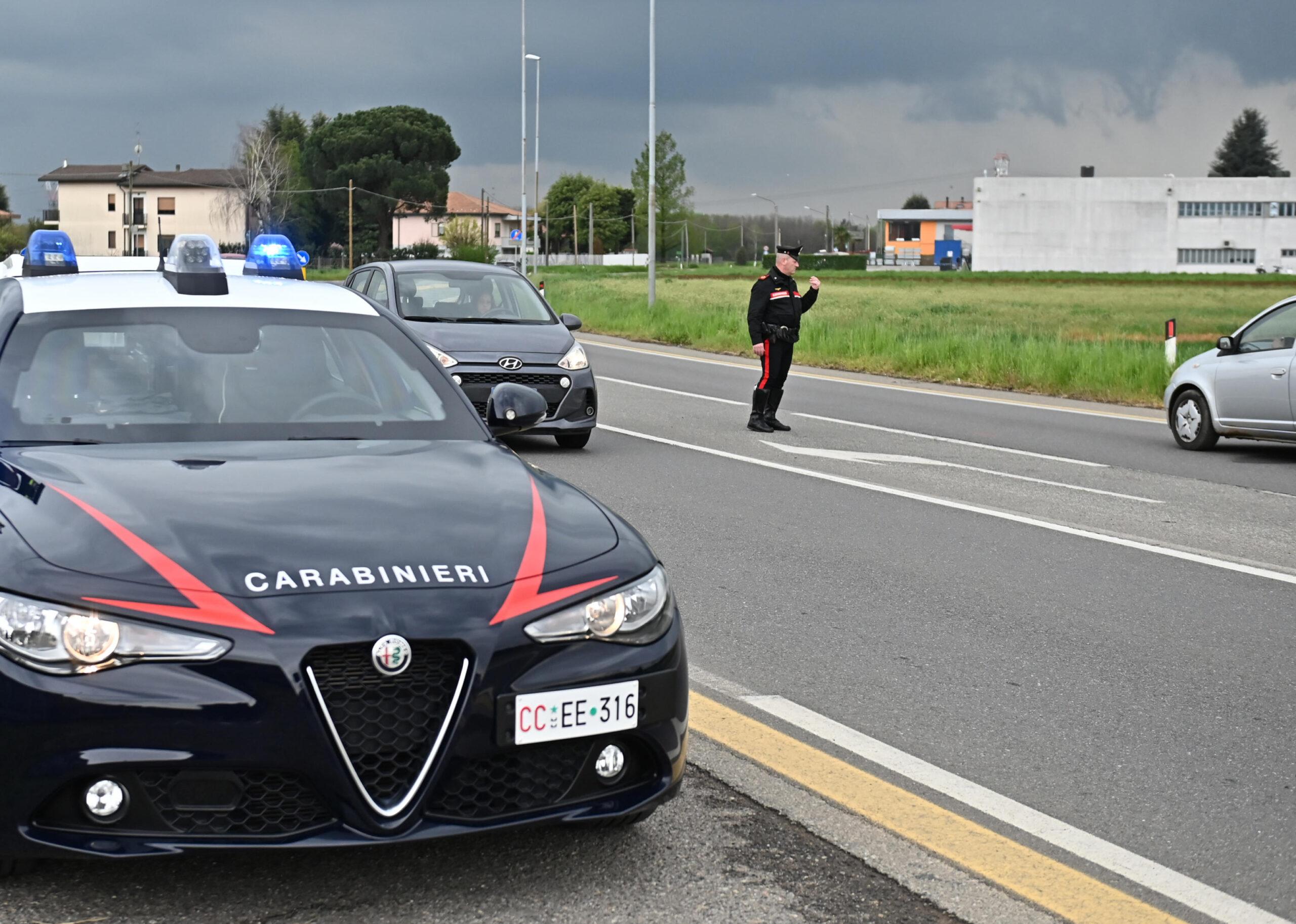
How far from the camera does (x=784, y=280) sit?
50.8ft

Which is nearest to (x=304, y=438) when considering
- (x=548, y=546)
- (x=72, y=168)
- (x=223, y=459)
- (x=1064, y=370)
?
(x=223, y=459)

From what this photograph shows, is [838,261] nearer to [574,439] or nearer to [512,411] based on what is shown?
[574,439]

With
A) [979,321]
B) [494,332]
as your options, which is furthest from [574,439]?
[979,321]

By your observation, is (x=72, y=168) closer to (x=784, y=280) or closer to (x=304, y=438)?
(x=784, y=280)

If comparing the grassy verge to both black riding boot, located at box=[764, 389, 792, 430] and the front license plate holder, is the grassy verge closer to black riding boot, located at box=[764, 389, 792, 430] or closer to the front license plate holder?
black riding boot, located at box=[764, 389, 792, 430]

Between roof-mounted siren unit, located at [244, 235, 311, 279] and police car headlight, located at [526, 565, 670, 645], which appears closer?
police car headlight, located at [526, 565, 670, 645]

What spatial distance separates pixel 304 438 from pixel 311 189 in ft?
404

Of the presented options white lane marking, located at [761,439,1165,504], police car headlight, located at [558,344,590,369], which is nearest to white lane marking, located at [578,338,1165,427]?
white lane marking, located at [761,439,1165,504]

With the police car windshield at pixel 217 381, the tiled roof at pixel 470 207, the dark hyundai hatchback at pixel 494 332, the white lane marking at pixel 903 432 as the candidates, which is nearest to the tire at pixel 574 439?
the dark hyundai hatchback at pixel 494 332

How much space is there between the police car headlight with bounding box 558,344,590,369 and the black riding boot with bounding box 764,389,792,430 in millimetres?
2381

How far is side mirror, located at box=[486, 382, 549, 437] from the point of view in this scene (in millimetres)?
5258

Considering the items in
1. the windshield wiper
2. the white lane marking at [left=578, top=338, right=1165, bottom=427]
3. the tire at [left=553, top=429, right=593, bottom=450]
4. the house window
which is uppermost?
the house window

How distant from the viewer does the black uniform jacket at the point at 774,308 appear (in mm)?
15289

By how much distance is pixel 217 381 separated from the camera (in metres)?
4.94
